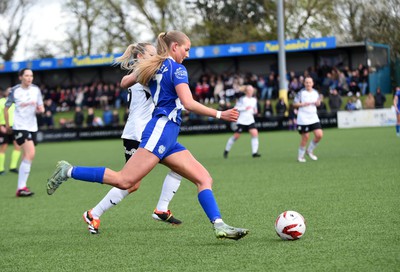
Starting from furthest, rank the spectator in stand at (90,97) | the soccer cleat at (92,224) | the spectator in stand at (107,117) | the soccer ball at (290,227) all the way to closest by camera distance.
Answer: the spectator in stand at (90,97) < the spectator in stand at (107,117) < the soccer cleat at (92,224) < the soccer ball at (290,227)

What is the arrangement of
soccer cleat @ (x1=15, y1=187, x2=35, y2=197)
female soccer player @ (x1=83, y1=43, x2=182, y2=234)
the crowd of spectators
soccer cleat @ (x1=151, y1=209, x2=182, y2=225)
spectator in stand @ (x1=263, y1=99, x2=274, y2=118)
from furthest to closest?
spectator in stand @ (x1=263, y1=99, x2=274, y2=118)
the crowd of spectators
soccer cleat @ (x1=15, y1=187, x2=35, y2=197)
soccer cleat @ (x1=151, y1=209, x2=182, y2=225)
female soccer player @ (x1=83, y1=43, x2=182, y2=234)

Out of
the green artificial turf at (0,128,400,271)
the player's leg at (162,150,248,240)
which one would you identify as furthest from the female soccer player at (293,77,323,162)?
the player's leg at (162,150,248,240)

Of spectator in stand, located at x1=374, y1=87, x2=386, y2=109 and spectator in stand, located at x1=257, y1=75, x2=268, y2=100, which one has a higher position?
spectator in stand, located at x1=257, y1=75, x2=268, y2=100

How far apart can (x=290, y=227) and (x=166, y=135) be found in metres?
1.39

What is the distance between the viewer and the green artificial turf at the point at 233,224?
17.9 ft

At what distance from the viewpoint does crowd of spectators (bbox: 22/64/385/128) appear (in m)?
31.1

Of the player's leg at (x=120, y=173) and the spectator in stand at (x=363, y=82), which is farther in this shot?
the spectator in stand at (x=363, y=82)

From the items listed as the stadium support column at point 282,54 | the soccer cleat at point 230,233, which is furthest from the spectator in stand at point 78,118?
the soccer cleat at point 230,233

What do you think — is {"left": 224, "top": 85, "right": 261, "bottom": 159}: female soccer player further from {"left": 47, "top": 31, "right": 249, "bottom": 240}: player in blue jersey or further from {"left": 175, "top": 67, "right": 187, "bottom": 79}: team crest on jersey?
{"left": 175, "top": 67, "right": 187, "bottom": 79}: team crest on jersey

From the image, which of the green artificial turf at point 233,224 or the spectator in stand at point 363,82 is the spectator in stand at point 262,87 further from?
the green artificial turf at point 233,224

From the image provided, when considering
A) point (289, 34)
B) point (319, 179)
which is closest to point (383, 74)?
point (289, 34)

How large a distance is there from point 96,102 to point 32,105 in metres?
28.0

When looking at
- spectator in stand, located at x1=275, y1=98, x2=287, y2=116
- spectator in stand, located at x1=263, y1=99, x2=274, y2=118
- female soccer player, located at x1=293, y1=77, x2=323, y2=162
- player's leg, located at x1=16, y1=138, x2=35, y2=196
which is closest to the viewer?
player's leg, located at x1=16, y1=138, x2=35, y2=196

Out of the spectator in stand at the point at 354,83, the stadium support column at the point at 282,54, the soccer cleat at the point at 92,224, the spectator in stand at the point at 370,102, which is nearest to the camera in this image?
the soccer cleat at the point at 92,224
